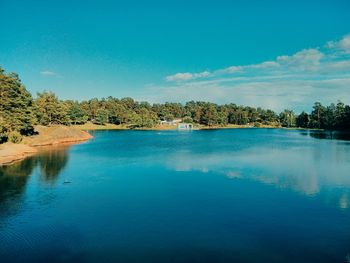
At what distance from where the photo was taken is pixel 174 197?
2881 centimetres

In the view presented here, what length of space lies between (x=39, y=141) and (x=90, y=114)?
90.0 m

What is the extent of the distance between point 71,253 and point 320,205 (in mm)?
19350

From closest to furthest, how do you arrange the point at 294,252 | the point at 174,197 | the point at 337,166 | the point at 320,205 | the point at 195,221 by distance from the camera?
the point at 294,252 < the point at 195,221 < the point at 320,205 < the point at 174,197 < the point at 337,166

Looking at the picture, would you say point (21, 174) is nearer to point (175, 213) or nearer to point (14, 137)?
point (175, 213)

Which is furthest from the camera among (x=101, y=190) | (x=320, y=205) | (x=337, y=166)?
(x=337, y=166)

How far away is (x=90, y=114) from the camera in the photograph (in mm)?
162750

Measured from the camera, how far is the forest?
6400 cm

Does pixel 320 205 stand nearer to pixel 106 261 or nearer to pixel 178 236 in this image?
pixel 178 236

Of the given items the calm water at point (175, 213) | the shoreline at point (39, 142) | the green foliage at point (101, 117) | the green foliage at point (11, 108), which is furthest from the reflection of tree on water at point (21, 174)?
the green foliage at point (101, 117)

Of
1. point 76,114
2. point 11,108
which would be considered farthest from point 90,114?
point 11,108

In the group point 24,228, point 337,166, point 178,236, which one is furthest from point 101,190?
point 337,166

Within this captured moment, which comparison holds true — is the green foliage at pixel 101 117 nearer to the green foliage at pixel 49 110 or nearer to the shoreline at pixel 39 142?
the green foliage at pixel 49 110

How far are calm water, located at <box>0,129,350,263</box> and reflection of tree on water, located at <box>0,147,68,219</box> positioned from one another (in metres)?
0.12

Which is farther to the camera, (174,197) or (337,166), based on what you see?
(337,166)
